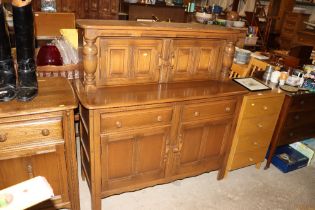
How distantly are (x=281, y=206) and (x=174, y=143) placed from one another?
3.72ft

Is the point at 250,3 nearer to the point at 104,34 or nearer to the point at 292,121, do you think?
the point at 292,121

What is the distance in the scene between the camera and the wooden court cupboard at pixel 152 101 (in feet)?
5.30

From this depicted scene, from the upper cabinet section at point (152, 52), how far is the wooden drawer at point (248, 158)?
77cm

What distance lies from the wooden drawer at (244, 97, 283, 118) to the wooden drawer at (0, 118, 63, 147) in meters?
1.47

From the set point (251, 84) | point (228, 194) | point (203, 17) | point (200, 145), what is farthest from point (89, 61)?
point (203, 17)

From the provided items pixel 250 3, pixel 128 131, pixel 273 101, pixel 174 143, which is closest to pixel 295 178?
pixel 273 101

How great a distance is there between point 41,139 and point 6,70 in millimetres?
435

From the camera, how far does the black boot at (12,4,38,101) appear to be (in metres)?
1.33

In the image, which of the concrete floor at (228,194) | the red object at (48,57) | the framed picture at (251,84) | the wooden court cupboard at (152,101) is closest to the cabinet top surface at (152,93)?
the wooden court cupboard at (152,101)

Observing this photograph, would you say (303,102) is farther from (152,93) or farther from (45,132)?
(45,132)

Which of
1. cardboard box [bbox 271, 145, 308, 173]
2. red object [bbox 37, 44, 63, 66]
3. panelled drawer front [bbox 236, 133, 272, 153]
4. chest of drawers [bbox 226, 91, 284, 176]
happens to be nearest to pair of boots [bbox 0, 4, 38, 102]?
red object [bbox 37, 44, 63, 66]

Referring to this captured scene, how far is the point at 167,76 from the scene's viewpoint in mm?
1938

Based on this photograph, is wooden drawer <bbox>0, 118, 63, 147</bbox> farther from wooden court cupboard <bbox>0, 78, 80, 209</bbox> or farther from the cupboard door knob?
the cupboard door knob

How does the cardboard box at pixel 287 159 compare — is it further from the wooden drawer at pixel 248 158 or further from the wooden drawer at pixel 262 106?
the wooden drawer at pixel 262 106
